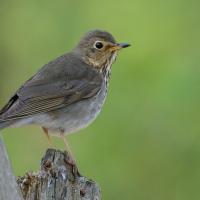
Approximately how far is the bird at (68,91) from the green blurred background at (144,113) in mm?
436

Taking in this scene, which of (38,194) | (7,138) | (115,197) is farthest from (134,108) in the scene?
(38,194)

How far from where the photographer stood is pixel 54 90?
25.9 ft

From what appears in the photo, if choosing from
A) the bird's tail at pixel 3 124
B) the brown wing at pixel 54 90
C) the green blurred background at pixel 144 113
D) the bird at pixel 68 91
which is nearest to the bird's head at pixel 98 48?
the bird at pixel 68 91

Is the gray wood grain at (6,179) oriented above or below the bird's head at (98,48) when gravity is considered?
below

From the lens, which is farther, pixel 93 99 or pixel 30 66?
pixel 30 66

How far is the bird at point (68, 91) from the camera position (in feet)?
24.6

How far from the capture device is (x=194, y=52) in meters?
8.89

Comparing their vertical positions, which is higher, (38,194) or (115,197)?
(38,194)

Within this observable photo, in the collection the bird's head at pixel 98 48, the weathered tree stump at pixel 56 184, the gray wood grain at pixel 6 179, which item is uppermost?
the bird's head at pixel 98 48

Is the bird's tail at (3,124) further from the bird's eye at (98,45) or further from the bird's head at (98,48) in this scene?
the bird's eye at (98,45)

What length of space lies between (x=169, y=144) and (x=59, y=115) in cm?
159

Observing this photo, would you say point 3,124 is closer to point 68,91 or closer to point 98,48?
point 68,91

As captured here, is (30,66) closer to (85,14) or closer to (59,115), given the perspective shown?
(85,14)

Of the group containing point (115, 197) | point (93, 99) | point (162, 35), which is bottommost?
point (115, 197)
